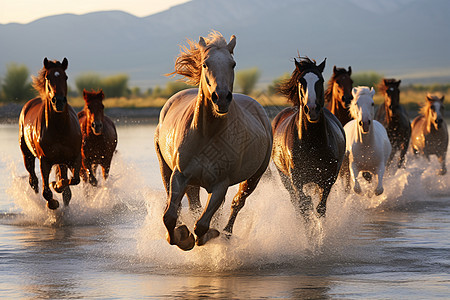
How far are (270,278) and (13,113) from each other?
46568 millimetres

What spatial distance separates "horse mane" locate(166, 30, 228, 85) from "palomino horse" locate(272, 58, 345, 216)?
1.57m

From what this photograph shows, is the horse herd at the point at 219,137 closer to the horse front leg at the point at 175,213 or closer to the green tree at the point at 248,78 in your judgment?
the horse front leg at the point at 175,213

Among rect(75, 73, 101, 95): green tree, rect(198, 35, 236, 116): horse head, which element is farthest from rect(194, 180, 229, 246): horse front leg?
rect(75, 73, 101, 95): green tree

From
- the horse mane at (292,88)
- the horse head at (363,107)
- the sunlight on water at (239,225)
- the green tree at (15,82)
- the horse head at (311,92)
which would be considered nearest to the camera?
the sunlight on water at (239,225)

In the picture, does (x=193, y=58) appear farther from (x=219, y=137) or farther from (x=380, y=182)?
(x=380, y=182)

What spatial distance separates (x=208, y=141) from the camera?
8.30 meters

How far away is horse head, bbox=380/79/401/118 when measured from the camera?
1764cm

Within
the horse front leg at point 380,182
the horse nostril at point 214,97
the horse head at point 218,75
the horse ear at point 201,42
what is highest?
the horse ear at point 201,42

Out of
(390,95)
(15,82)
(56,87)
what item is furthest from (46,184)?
(15,82)

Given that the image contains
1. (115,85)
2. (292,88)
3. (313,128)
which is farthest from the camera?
(115,85)

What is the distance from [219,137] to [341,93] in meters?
6.21

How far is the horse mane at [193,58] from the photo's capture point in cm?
830

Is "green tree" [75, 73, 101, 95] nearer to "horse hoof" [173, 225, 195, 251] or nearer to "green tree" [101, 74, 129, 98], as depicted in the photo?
"green tree" [101, 74, 129, 98]

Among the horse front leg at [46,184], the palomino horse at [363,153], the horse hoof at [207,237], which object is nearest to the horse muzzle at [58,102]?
the horse front leg at [46,184]
